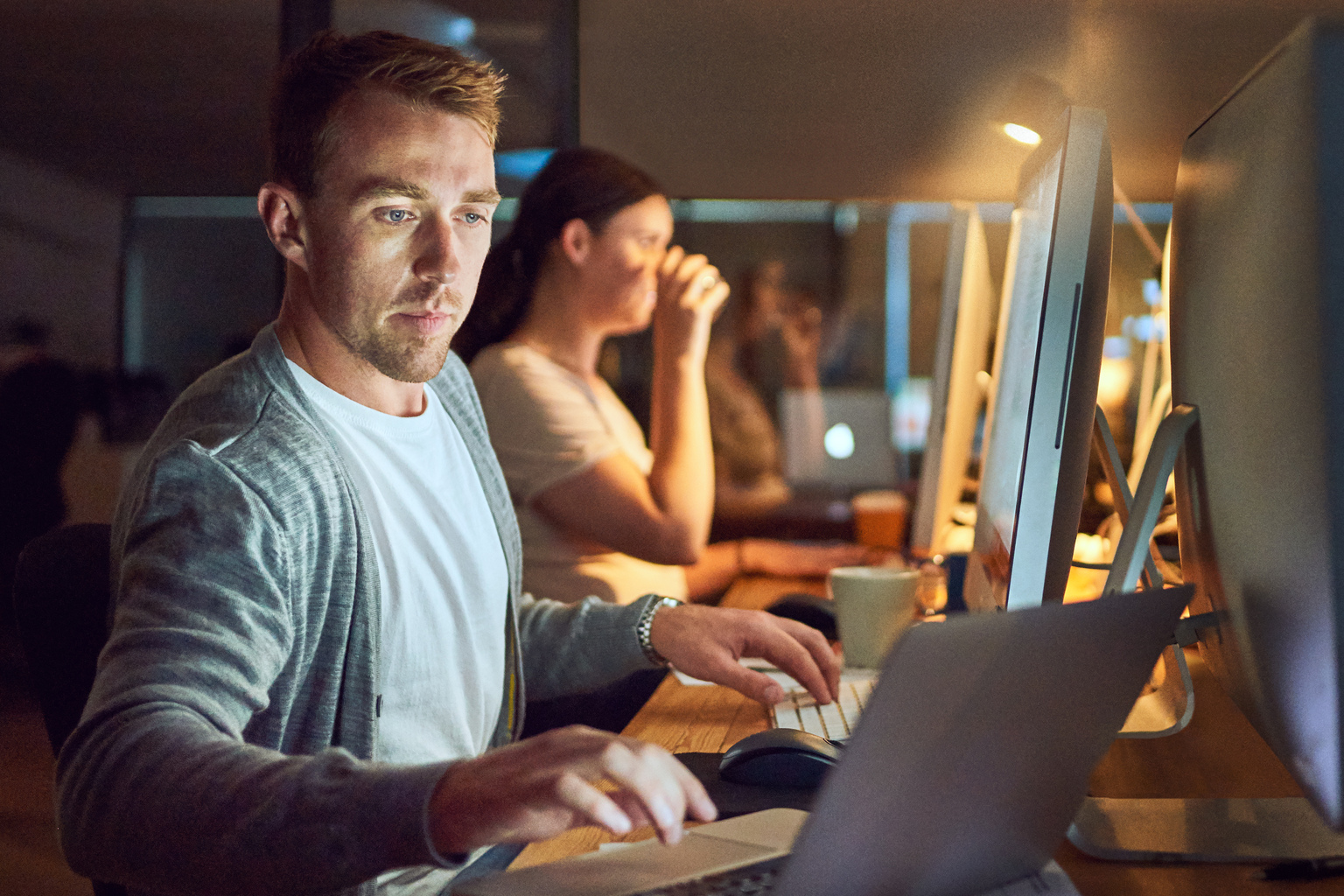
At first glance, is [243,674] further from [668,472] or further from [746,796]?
[668,472]

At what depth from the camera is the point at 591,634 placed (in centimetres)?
103

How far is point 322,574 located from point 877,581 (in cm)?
59

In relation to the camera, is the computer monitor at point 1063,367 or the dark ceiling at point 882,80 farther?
the dark ceiling at point 882,80

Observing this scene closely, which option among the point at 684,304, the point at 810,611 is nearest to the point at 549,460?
the point at 684,304

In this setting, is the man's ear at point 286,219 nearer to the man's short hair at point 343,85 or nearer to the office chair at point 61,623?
the man's short hair at point 343,85

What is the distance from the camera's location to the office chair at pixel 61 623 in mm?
756

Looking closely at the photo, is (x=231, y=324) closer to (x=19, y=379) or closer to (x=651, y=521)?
(x=19, y=379)

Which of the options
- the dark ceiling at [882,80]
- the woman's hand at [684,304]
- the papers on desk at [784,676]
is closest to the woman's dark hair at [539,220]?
the woman's hand at [684,304]

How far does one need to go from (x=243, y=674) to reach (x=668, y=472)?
41.6 inches

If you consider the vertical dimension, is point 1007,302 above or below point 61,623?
above

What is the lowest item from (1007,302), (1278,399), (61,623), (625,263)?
(61,623)

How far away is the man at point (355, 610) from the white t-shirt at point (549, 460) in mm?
435

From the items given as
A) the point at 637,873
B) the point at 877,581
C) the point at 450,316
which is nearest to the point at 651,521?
the point at 877,581

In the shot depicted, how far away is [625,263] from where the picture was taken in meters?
1.76
